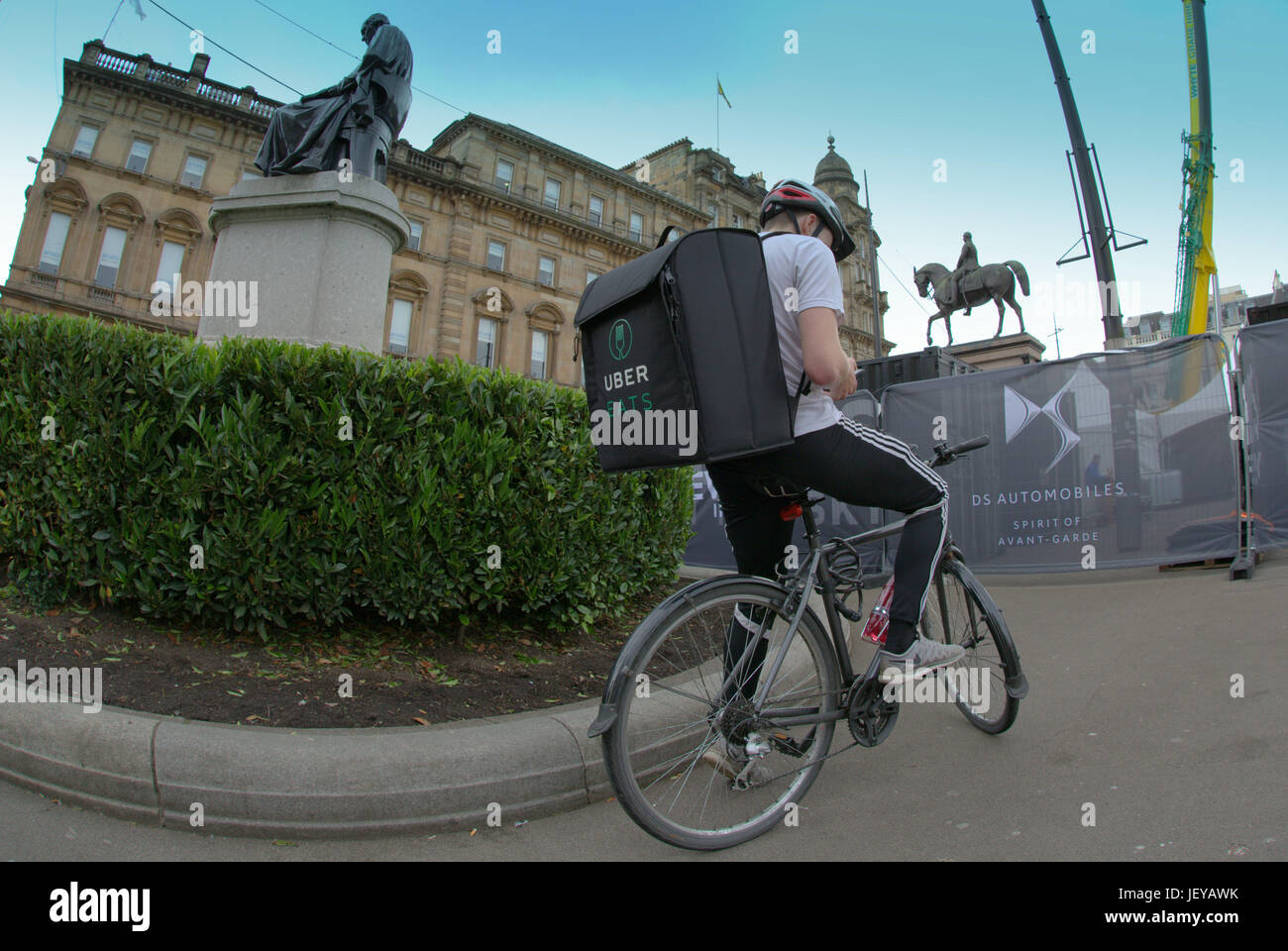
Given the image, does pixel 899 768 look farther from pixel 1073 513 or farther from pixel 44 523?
pixel 1073 513

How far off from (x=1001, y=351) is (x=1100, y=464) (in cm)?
819

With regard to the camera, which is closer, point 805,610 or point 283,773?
point 283,773

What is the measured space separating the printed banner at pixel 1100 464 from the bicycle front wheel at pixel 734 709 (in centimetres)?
645

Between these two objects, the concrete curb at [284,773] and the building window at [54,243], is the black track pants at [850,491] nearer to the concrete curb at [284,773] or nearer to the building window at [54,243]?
the concrete curb at [284,773]

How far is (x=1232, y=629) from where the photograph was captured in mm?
4719

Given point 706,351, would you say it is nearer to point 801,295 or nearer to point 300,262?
point 801,295

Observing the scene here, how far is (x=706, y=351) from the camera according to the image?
2143 millimetres

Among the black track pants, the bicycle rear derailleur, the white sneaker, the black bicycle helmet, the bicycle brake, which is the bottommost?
the bicycle brake

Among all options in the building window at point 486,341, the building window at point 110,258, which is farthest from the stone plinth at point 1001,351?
the building window at point 110,258

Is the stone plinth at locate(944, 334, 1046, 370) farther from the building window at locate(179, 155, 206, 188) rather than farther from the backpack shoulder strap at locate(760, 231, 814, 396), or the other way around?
the building window at locate(179, 155, 206, 188)

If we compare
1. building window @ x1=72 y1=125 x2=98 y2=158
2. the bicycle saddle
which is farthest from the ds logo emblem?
building window @ x1=72 y1=125 x2=98 y2=158

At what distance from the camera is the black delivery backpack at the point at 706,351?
2135mm

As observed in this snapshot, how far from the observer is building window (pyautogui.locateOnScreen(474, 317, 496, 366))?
36594 mm

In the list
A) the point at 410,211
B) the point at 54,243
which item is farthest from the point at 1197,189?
the point at 54,243
